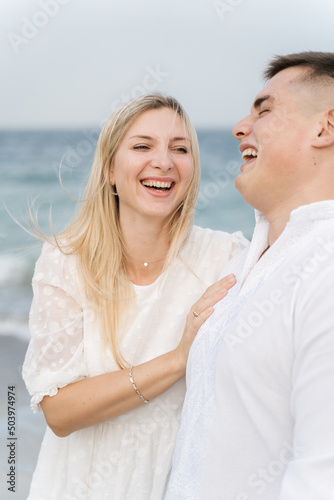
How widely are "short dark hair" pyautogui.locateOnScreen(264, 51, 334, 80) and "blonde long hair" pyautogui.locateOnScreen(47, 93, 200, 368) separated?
52 cm

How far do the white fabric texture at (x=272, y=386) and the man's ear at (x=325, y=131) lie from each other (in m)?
0.22

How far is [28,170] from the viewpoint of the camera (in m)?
9.43

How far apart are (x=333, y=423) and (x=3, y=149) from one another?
936cm

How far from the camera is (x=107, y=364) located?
209 centimetres

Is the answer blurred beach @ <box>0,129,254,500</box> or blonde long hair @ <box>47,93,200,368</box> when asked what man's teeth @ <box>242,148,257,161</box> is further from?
blurred beach @ <box>0,129,254,500</box>

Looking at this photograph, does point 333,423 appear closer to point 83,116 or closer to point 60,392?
point 60,392

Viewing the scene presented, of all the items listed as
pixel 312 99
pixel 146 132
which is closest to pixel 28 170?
pixel 146 132

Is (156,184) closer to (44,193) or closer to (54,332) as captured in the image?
(54,332)

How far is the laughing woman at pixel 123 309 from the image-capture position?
2053mm

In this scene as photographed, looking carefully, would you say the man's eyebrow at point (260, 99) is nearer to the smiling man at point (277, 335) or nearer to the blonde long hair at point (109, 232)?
the smiling man at point (277, 335)

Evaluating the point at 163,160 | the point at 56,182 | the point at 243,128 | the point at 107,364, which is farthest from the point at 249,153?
the point at 56,182

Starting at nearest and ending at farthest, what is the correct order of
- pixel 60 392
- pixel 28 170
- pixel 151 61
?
pixel 60 392 → pixel 151 61 → pixel 28 170

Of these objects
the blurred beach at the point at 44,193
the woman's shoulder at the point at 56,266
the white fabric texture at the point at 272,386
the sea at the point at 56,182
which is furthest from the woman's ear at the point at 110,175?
the sea at the point at 56,182

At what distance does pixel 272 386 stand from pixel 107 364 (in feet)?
2.93
